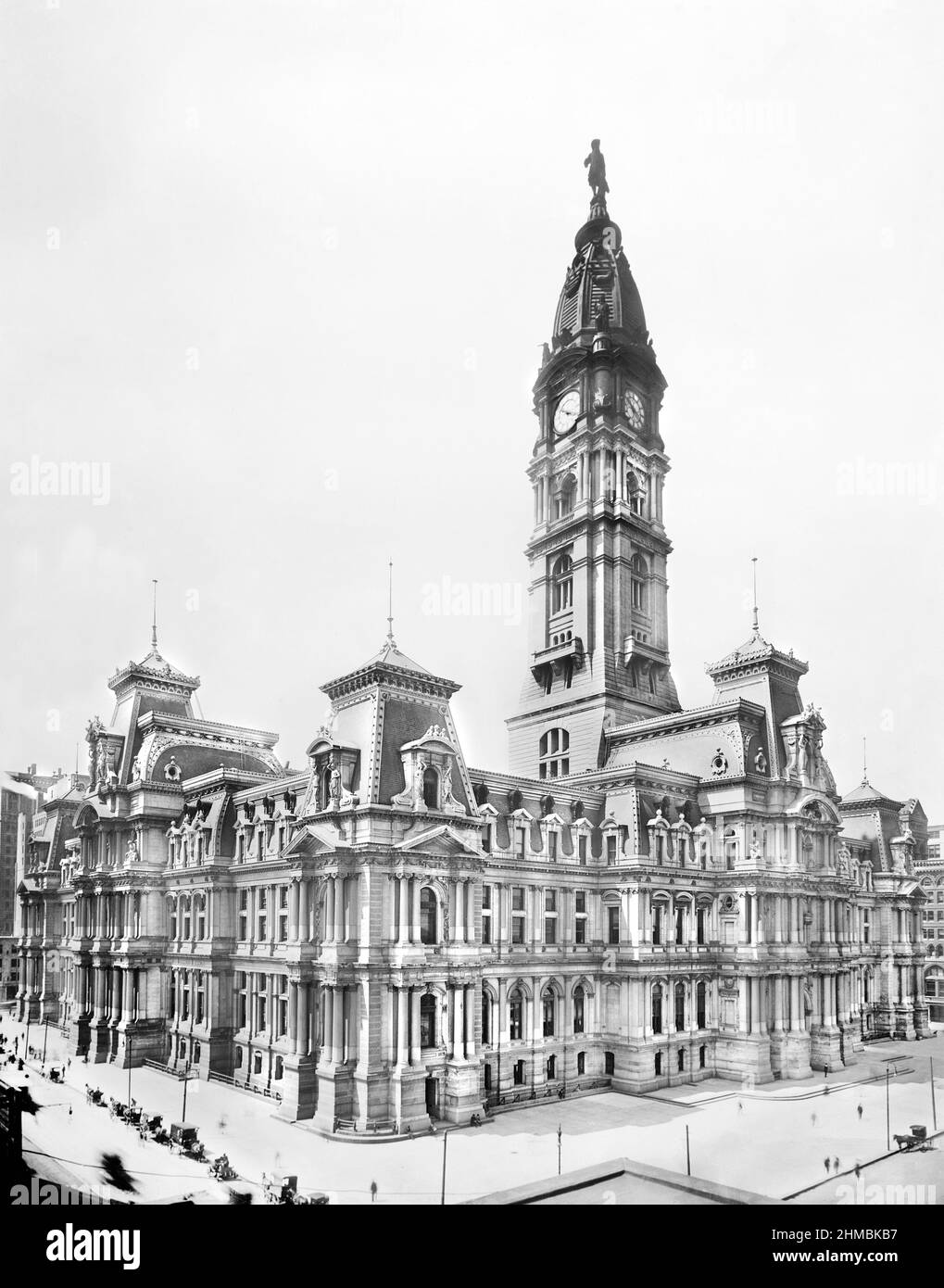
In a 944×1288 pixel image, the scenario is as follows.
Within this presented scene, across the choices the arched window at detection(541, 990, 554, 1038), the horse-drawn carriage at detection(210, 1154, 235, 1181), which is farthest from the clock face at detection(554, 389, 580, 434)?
the horse-drawn carriage at detection(210, 1154, 235, 1181)

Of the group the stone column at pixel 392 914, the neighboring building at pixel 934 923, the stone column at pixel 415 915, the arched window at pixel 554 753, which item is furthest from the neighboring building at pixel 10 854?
the neighboring building at pixel 934 923

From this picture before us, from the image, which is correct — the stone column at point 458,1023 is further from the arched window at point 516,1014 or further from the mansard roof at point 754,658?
the mansard roof at point 754,658

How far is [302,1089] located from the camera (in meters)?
58.7

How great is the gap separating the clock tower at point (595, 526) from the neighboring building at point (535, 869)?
0.91 feet

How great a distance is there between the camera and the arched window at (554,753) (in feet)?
301

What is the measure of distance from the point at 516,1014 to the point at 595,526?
44971 mm

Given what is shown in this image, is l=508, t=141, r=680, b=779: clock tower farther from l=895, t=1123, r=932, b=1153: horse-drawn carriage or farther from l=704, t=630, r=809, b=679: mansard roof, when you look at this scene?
l=895, t=1123, r=932, b=1153: horse-drawn carriage

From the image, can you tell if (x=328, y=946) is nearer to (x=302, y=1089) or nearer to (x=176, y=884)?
(x=302, y=1089)

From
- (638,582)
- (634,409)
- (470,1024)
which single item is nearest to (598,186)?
(634,409)

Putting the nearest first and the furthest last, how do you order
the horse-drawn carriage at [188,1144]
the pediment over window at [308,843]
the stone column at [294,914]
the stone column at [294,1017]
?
the horse-drawn carriage at [188,1144] → the stone column at [294,1017] → the pediment over window at [308,843] → the stone column at [294,914]

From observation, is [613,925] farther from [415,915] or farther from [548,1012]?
[415,915]

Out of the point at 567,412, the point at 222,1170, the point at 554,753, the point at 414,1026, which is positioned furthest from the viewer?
the point at 567,412

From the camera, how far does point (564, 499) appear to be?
101 metres
